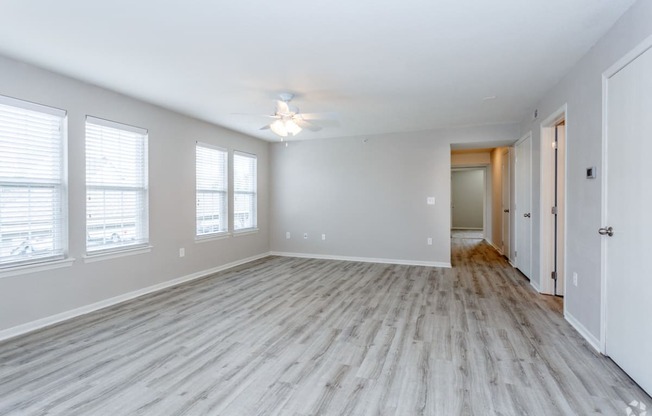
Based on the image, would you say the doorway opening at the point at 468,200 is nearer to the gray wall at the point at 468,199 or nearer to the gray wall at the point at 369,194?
the gray wall at the point at 468,199

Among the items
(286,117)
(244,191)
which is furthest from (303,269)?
(286,117)

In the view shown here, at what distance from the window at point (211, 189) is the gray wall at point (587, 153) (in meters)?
4.87

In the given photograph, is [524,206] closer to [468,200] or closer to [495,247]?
[495,247]

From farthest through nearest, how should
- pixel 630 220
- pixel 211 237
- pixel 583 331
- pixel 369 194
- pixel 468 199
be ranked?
pixel 468 199 < pixel 369 194 < pixel 211 237 < pixel 583 331 < pixel 630 220

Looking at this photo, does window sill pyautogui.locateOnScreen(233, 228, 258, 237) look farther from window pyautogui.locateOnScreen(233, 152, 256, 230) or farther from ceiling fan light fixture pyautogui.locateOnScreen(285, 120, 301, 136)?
ceiling fan light fixture pyautogui.locateOnScreen(285, 120, 301, 136)

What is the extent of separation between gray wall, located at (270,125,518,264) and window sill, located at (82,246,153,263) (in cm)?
319

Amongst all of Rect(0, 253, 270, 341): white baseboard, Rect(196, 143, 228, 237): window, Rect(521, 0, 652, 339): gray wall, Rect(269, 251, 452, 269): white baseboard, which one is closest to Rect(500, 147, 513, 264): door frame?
Rect(269, 251, 452, 269): white baseboard

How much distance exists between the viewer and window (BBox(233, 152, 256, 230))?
6051 mm

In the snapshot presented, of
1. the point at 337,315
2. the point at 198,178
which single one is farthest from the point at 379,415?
the point at 198,178

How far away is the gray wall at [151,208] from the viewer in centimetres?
298

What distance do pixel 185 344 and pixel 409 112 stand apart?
4.06 meters

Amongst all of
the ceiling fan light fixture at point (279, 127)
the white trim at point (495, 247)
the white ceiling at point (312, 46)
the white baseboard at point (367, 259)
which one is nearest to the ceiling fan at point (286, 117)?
the ceiling fan light fixture at point (279, 127)

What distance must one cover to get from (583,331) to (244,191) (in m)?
5.41

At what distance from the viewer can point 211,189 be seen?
5.43 m
